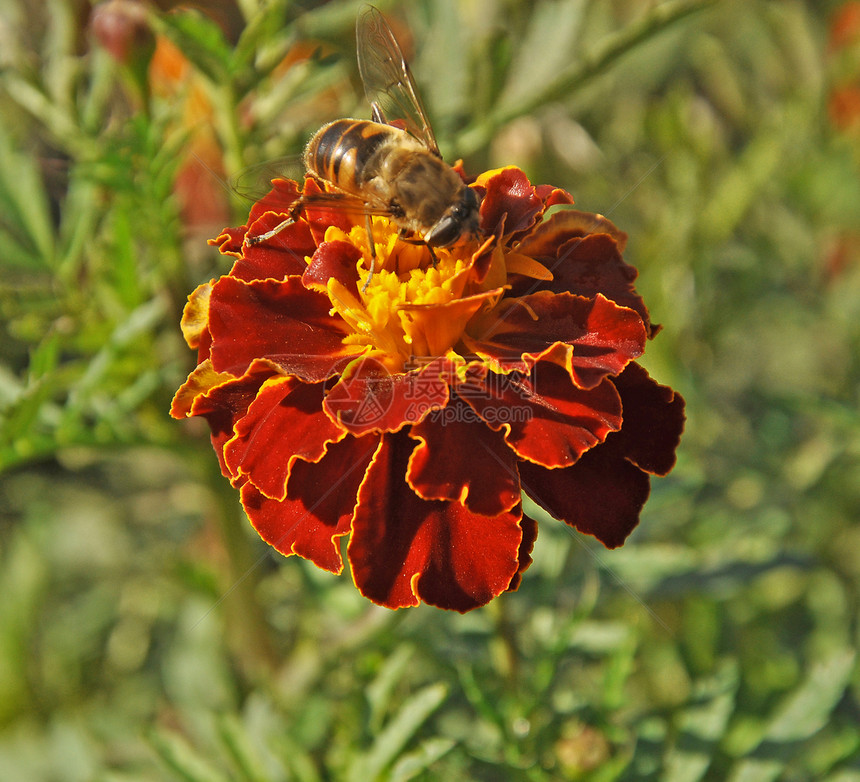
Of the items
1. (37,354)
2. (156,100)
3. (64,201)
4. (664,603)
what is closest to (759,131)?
(664,603)

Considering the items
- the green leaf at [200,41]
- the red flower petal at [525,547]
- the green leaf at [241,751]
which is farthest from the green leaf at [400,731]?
the green leaf at [200,41]

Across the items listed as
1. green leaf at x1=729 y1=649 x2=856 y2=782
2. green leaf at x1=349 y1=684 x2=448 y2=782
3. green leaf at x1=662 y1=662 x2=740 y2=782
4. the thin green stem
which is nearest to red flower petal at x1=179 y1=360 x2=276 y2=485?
green leaf at x1=349 y1=684 x2=448 y2=782

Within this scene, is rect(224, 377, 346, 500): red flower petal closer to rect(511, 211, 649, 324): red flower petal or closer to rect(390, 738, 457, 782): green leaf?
rect(511, 211, 649, 324): red flower petal

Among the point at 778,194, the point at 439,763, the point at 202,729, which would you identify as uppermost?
the point at 778,194

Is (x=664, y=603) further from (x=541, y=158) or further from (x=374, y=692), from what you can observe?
(x=541, y=158)

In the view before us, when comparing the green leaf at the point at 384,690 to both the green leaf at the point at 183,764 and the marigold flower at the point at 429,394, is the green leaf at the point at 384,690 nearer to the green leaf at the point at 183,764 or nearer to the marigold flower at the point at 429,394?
the green leaf at the point at 183,764

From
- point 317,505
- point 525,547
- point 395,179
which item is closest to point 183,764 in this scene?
point 317,505

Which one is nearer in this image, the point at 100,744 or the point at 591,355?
the point at 591,355

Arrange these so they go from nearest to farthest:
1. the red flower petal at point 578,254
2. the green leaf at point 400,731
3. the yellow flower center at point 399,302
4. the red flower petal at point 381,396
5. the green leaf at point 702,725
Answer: the red flower petal at point 381,396, the yellow flower center at point 399,302, the red flower petal at point 578,254, the green leaf at point 400,731, the green leaf at point 702,725
